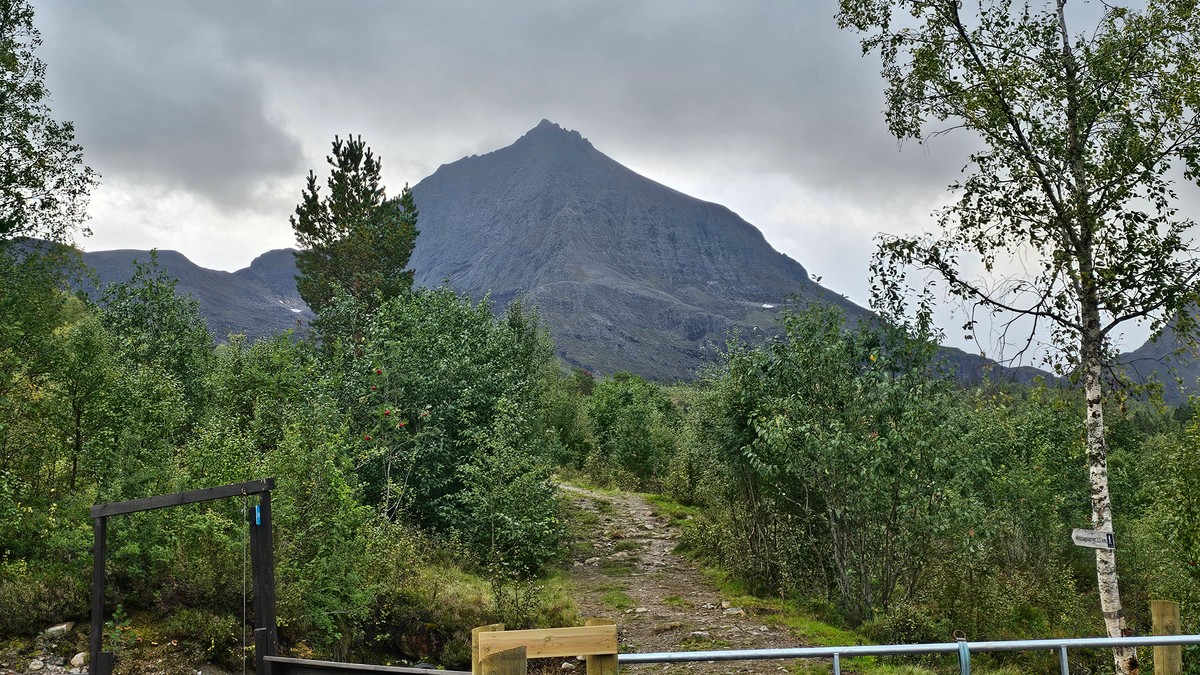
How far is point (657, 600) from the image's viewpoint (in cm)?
1744

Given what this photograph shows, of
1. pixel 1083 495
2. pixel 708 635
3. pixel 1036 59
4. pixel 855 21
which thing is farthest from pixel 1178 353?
pixel 1083 495

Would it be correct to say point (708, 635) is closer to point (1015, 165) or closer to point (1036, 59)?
point (1015, 165)

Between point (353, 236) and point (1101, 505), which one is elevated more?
point (353, 236)

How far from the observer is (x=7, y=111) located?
1973cm

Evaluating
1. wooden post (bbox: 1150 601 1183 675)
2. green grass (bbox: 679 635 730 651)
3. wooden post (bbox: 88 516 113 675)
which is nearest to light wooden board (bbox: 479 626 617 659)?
wooden post (bbox: 1150 601 1183 675)

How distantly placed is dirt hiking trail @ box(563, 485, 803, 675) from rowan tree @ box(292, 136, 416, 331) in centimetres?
1428

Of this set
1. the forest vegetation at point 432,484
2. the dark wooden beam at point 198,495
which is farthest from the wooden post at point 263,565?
the forest vegetation at point 432,484

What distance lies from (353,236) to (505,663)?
1213 inches

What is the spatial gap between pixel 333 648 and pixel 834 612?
9.41 meters

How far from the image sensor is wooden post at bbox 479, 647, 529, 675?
4602 mm

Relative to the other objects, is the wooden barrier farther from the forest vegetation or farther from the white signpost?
the white signpost

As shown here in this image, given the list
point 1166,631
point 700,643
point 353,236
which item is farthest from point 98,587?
point 353,236

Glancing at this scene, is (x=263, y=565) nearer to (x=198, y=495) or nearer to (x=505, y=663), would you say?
(x=198, y=495)

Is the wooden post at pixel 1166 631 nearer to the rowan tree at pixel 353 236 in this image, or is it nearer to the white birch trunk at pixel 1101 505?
the white birch trunk at pixel 1101 505
